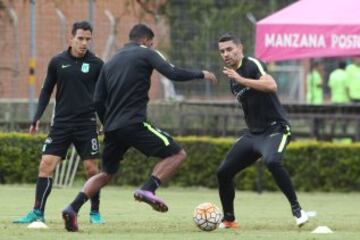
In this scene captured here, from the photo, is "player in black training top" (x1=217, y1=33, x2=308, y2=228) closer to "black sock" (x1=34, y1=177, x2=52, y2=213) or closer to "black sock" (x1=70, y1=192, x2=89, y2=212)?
"black sock" (x1=70, y1=192, x2=89, y2=212)

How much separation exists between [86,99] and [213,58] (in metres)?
11.2

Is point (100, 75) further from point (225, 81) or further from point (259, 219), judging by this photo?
point (225, 81)

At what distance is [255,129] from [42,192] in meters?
2.42

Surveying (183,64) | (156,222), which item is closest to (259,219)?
(156,222)

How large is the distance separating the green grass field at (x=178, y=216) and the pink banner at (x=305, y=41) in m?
2.27

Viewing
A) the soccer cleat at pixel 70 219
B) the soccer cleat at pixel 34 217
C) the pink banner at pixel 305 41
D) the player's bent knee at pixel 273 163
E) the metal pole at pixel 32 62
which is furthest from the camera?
the metal pole at pixel 32 62

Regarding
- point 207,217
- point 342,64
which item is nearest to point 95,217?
point 207,217

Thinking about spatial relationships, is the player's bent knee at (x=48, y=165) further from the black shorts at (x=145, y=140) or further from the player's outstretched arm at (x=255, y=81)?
the player's outstretched arm at (x=255, y=81)

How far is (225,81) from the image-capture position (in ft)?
82.3

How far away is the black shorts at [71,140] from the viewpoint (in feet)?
42.8

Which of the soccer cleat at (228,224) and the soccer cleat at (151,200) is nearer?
the soccer cleat at (151,200)

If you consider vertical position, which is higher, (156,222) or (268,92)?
(268,92)

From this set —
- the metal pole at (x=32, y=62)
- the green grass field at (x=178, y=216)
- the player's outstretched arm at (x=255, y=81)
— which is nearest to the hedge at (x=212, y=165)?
the green grass field at (x=178, y=216)

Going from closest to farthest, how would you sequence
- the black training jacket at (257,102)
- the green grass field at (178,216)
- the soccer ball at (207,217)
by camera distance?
the green grass field at (178,216) → the soccer ball at (207,217) → the black training jacket at (257,102)
